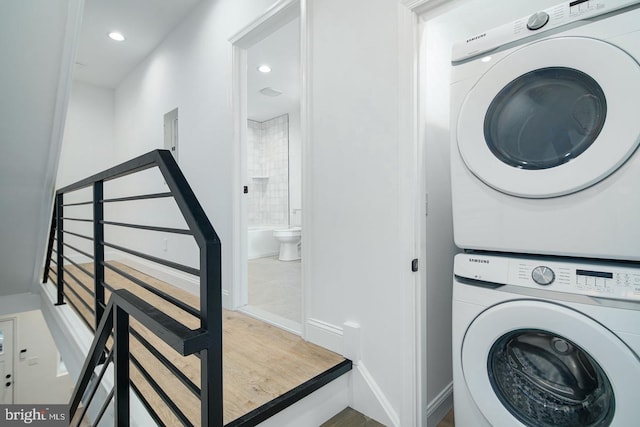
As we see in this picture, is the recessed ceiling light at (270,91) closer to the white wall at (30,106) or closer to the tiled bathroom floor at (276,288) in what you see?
the tiled bathroom floor at (276,288)

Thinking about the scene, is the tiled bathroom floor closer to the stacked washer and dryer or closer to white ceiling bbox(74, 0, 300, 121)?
the stacked washer and dryer

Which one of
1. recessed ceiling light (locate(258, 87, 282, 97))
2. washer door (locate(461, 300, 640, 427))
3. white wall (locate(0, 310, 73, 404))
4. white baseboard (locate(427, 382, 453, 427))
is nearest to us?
washer door (locate(461, 300, 640, 427))

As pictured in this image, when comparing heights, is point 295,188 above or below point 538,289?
above

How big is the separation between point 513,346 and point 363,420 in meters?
0.77

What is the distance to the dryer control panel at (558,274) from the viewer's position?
89 centimetres

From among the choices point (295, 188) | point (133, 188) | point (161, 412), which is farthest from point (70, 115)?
point (161, 412)

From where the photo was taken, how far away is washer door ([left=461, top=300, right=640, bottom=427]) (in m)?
0.86

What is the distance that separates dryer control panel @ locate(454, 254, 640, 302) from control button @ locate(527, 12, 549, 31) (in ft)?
2.59

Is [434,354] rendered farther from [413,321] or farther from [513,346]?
[513,346]

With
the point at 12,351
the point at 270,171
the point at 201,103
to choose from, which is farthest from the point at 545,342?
the point at 12,351

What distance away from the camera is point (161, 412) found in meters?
1.15

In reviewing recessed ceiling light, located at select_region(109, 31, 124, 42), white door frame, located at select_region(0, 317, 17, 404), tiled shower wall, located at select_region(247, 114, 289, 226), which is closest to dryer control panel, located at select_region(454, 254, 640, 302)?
recessed ceiling light, located at select_region(109, 31, 124, 42)

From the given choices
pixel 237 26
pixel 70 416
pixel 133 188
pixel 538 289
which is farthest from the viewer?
pixel 133 188

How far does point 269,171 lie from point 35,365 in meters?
4.91
